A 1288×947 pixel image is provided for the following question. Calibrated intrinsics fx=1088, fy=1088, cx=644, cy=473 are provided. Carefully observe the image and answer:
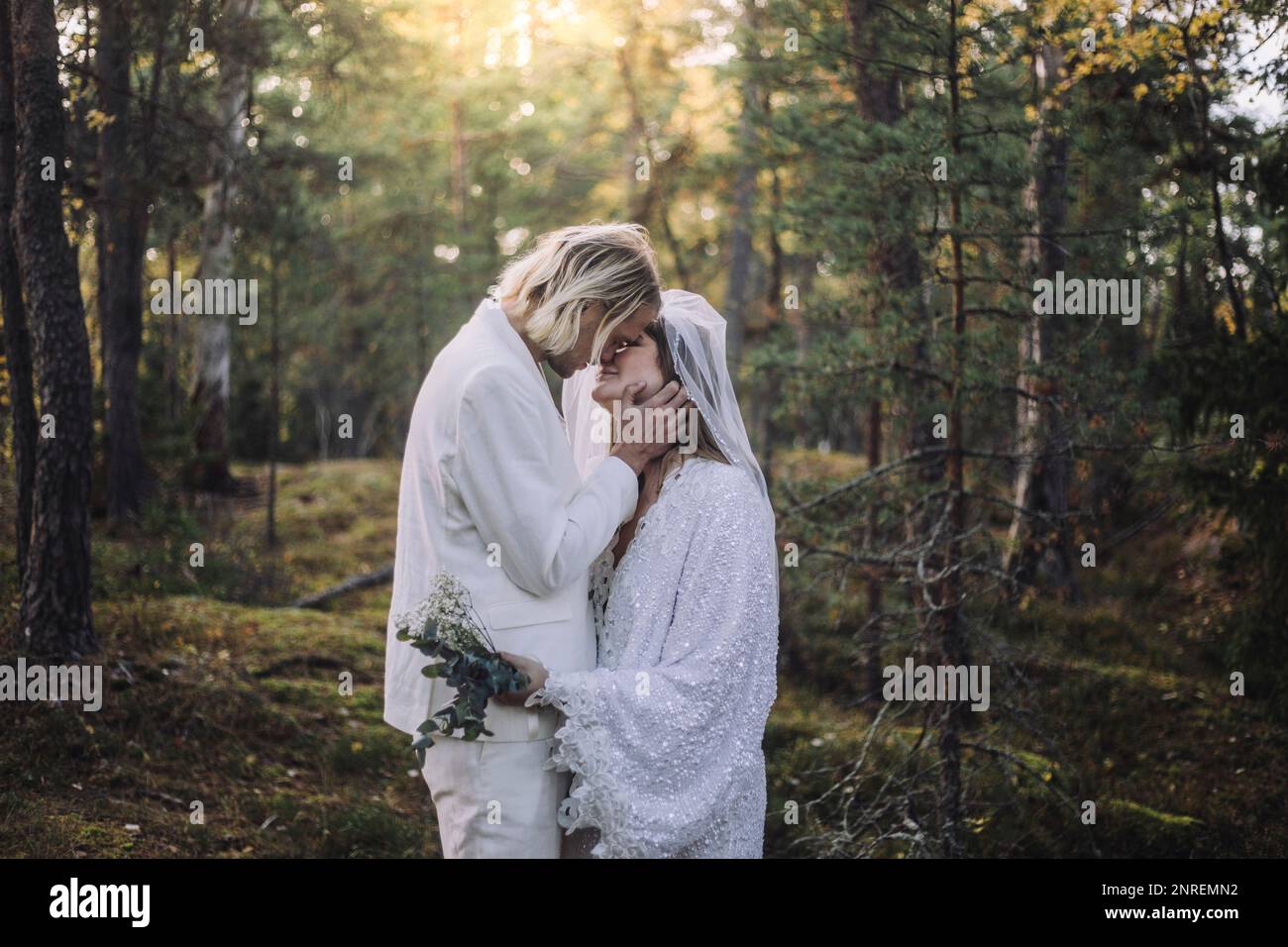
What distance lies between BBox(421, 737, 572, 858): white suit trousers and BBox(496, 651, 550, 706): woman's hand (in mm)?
140

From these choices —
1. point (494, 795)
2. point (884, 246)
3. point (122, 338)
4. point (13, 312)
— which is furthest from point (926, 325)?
point (122, 338)

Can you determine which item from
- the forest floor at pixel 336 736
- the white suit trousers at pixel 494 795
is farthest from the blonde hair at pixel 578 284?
the forest floor at pixel 336 736

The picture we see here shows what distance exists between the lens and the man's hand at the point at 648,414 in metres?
3.47

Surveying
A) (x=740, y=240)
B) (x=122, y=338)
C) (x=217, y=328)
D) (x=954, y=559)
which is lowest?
(x=954, y=559)

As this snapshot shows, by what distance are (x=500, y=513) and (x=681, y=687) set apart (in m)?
0.78

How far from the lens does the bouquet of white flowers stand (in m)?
2.94

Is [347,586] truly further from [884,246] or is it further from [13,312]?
[884,246]

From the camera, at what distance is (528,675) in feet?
10.3

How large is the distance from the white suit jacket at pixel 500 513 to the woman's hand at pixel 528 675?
1.5 inches

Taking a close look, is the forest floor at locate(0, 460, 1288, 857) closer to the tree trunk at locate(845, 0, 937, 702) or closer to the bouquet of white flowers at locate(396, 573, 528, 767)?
the tree trunk at locate(845, 0, 937, 702)

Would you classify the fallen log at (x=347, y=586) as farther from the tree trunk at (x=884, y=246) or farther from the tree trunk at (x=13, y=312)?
the tree trunk at (x=884, y=246)

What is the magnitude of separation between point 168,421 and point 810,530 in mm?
7836
